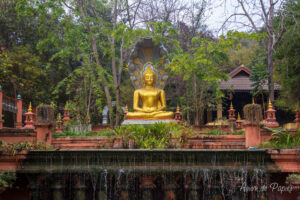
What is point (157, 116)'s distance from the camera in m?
10.9

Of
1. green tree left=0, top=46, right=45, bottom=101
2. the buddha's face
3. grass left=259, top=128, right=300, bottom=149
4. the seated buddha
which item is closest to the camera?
grass left=259, top=128, right=300, bottom=149

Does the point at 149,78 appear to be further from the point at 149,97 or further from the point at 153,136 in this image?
the point at 153,136

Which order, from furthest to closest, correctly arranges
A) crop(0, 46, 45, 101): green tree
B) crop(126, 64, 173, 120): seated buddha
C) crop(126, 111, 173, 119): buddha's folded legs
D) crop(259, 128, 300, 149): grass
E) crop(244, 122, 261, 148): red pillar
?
crop(0, 46, 45, 101): green tree < crop(126, 64, 173, 120): seated buddha < crop(126, 111, 173, 119): buddha's folded legs < crop(244, 122, 261, 148): red pillar < crop(259, 128, 300, 149): grass

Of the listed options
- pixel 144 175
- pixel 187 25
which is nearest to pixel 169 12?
pixel 187 25

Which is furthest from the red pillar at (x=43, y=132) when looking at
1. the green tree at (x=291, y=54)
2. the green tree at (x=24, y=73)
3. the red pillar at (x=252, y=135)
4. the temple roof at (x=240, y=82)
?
the temple roof at (x=240, y=82)

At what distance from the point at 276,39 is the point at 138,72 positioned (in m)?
7.06

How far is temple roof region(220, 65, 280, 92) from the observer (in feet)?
67.7

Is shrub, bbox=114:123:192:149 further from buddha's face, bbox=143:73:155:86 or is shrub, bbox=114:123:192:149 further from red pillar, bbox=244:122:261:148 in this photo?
buddha's face, bbox=143:73:155:86

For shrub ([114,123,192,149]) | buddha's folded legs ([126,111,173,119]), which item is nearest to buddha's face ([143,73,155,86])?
buddha's folded legs ([126,111,173,119])

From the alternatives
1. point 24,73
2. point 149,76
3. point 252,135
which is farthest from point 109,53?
point 252,135

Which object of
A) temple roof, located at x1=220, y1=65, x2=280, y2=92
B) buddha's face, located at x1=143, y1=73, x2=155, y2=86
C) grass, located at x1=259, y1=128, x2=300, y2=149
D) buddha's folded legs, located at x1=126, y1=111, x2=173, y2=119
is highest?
temple roof, located at x1=220, y1=65, x2=280, y2=92

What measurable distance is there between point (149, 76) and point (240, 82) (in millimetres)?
11814

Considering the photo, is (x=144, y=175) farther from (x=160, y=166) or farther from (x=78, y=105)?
(x=78, y=105)

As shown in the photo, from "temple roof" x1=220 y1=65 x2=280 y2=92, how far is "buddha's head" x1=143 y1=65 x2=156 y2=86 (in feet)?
29.8
